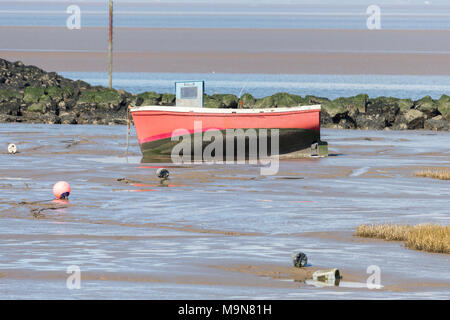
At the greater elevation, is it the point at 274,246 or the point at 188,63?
the point at 188,63

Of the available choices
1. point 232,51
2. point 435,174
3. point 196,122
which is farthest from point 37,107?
point 232,51

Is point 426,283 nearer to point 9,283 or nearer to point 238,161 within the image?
point 9,283

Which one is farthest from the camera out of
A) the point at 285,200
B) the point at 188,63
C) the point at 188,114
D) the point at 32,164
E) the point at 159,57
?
the point at 159,57

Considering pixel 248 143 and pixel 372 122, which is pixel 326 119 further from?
pixel 248 143

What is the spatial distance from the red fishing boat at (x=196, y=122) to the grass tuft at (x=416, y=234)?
52.6ft

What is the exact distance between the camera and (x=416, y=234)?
17422mm

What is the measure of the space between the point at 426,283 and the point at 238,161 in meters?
20.6

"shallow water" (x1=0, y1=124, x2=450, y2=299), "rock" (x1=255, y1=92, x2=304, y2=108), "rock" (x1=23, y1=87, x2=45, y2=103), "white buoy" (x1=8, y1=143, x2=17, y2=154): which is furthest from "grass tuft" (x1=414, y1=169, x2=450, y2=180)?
"rock" (x1=23, y1=87, x2=45, y2=103)

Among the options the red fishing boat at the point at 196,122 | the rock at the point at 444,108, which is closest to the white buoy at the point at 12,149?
the red fishing boat at the point at 196,122

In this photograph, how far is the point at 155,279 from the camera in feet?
46.2

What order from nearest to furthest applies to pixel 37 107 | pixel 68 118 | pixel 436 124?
1. pixel 436 124
2. pixel 68 118
3. pixel 37 107

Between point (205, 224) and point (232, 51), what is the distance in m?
129

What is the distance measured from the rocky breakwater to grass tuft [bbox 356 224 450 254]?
36.4m

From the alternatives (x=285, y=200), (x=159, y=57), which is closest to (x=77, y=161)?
(x=285, y=200)
